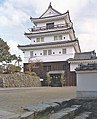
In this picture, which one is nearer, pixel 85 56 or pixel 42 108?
pixel 42 108

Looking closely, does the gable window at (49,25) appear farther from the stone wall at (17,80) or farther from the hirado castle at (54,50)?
the stone wall at (17,80)

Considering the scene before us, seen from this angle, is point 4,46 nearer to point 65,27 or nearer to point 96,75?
point 65,27

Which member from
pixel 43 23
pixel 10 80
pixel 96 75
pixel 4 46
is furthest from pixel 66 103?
pixel 43 23

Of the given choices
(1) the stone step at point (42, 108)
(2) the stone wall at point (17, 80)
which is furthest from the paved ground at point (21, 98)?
(2) the stone wall at point (17, 80)

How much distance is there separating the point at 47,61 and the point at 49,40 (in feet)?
12.9

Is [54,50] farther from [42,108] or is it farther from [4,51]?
[42,108]

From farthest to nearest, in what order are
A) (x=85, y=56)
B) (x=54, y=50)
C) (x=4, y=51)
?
(x=54, y=50) < (x=85, y=56) < (x=4, y=51)

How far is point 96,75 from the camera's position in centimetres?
850

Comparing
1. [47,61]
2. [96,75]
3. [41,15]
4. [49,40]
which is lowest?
[96,75]

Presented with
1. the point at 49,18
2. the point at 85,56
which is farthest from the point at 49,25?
the point at 85,56

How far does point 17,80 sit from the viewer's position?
25.4 meters

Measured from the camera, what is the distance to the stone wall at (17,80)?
74.5 feet

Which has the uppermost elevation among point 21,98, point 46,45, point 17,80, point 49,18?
point 49,18

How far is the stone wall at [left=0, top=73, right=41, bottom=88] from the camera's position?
22703mm
